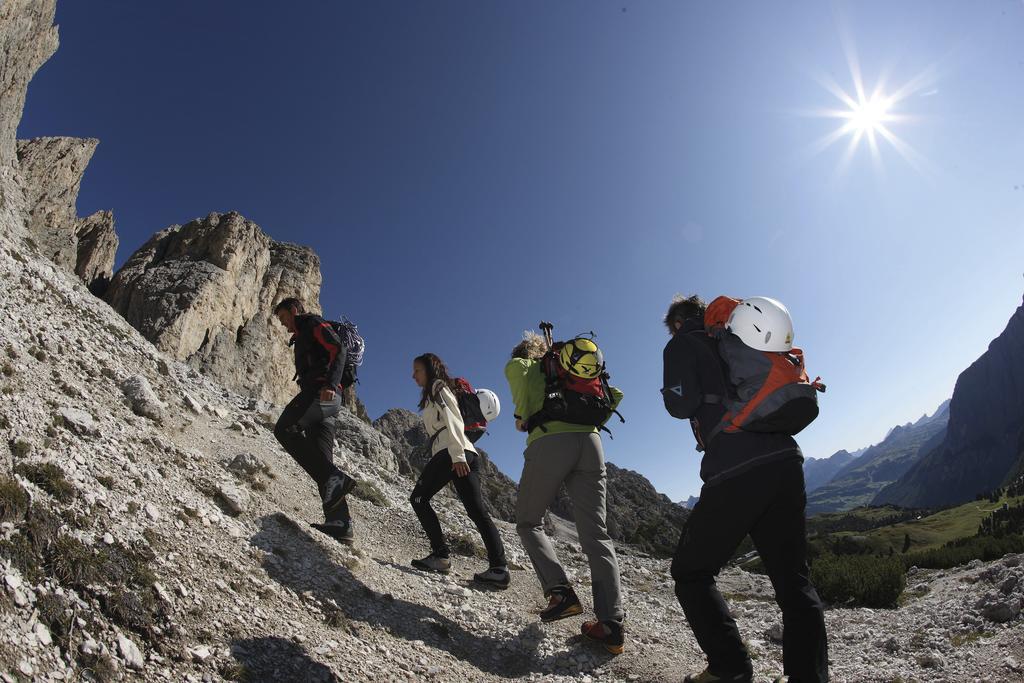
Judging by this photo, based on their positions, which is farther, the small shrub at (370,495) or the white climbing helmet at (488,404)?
the small shrub at (370,495)

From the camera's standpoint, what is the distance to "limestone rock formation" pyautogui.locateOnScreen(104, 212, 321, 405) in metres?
45.2

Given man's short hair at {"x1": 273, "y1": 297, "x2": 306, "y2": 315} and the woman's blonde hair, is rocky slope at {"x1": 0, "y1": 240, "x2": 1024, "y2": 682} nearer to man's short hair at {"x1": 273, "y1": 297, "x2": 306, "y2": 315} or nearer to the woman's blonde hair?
man's short hair at {"x1": 273, "y1": 297, "x2": 306, "y2": 315}

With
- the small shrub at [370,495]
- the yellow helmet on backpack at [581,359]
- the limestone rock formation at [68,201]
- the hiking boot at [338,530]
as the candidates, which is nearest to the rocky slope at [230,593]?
the hiking boot at [338,530]

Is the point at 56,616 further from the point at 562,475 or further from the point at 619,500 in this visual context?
the point at 619,500

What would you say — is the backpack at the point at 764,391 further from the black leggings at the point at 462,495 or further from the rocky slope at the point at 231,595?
the black leggings at the point at 462,495

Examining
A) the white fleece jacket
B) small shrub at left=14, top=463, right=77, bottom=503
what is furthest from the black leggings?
small shrub at left=14, top=463, right=77, bottom=503

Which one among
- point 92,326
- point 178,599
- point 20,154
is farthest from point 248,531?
point 20,154

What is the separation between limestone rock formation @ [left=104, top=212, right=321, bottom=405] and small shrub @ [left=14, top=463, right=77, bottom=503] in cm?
4551

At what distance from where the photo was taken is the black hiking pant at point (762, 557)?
386 centimetres

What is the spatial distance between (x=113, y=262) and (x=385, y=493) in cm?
6391

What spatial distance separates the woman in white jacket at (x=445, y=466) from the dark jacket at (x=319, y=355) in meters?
1.35

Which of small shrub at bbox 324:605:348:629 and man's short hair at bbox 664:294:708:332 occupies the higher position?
man's short hair at bbox 664:294:708:332

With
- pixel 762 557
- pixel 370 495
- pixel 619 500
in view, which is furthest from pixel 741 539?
pixel 619 500

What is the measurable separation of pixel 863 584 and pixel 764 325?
10733 mm
